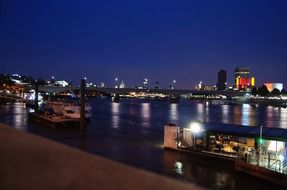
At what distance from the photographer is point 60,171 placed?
193 cm

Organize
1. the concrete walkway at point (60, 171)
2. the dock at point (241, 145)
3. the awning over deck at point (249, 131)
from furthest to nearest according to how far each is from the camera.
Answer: the awning over deck at point (249, 131) → the dock at point (241, 145) → the concrete walkway at point (60, 171)

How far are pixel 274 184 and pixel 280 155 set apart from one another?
207 cm

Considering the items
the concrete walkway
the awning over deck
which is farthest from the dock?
the concrete walkway

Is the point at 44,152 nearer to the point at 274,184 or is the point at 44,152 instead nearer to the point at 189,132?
the point at 274,184

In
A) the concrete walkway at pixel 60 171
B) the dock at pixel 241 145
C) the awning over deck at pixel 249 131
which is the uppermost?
the concrete walkway at pixel 60 171

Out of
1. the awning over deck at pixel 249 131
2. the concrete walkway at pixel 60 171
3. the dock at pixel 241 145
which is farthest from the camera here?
the awning over deck at pixel 249 131

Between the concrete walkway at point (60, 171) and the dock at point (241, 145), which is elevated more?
the concrete walkway at point (60, 171)

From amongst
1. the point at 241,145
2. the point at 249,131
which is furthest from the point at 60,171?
the point at 249,131

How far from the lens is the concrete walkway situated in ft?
5.19

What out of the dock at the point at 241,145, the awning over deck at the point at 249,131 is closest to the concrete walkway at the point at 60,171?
the dock at the point at 241,145

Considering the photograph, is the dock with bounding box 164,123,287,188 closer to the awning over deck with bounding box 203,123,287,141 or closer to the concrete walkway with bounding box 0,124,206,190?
the awning over deck with bounding box 203,123,287,141

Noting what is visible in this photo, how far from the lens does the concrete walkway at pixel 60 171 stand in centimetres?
158

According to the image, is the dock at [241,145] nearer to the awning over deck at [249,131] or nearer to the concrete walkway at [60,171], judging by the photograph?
the awning over deck at [249,131]

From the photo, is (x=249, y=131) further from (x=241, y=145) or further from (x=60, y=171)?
(x=60, y=171)
